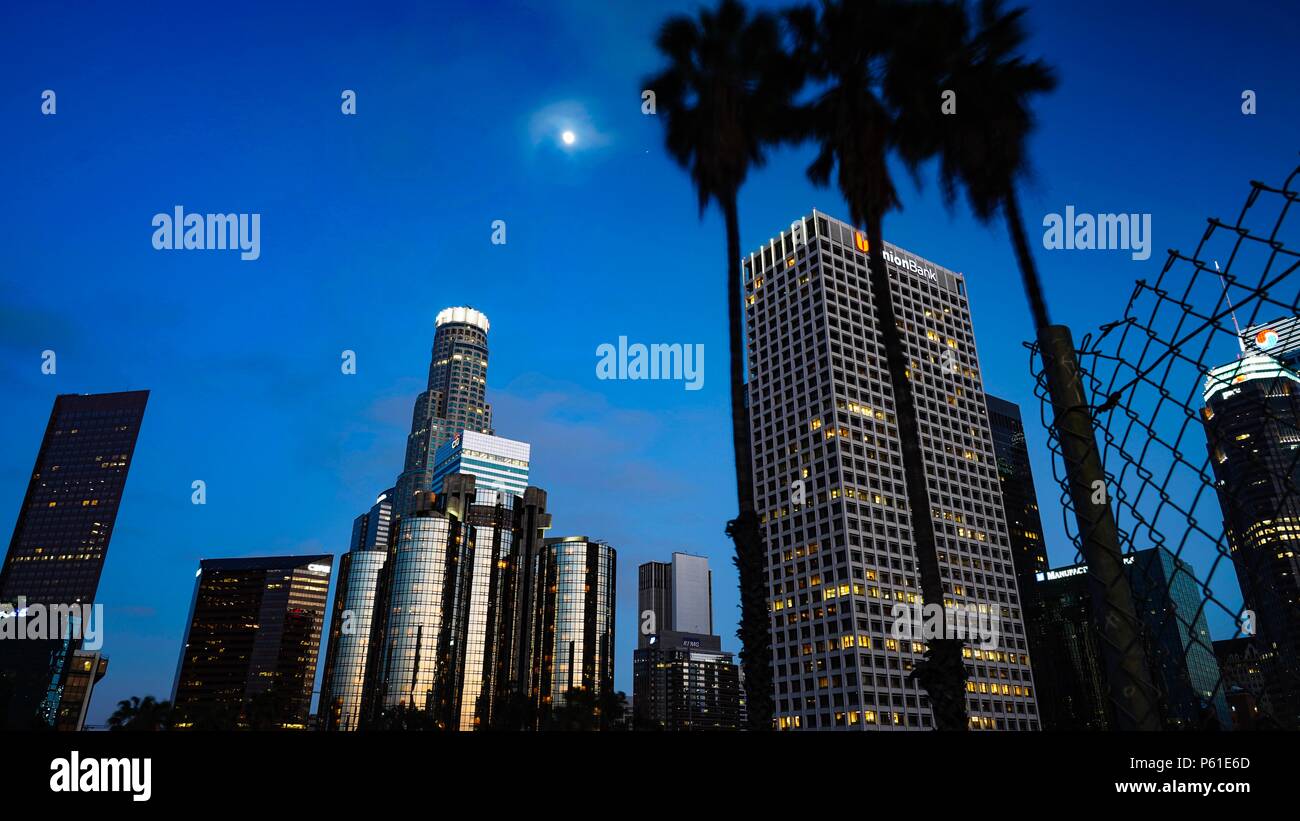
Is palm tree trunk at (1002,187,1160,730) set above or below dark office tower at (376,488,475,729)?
below

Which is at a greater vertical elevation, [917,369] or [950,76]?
[917,369]

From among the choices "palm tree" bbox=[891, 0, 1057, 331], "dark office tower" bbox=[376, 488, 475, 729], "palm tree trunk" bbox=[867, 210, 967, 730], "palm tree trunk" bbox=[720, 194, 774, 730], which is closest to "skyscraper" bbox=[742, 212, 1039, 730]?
"dark office tower" bbox=[376, 488, 475, 729]

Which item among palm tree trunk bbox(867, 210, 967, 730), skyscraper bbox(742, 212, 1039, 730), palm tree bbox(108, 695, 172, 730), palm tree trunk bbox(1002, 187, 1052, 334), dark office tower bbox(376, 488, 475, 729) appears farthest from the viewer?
dark office tower bbox(376, 488, 475, 729)

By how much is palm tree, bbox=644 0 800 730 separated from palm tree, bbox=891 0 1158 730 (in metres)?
4.61

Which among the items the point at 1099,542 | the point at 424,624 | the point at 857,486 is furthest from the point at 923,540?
the point at 424,624

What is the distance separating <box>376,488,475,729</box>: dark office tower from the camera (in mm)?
180500

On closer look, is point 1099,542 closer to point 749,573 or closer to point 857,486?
point 749,573

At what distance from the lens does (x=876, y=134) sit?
18641 mm

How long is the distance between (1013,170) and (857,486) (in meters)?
134

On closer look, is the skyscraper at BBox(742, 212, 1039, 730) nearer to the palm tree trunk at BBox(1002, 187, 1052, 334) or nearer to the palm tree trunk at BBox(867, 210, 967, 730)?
→ the palm tree trunk at BBox(867, 210, 967, 730)
